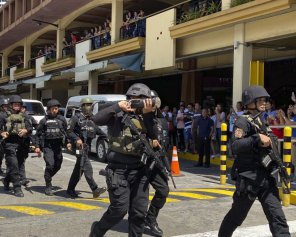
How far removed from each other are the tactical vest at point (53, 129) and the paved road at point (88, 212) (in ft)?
3.52

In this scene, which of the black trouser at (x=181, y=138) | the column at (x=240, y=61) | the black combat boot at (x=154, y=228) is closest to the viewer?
the black combat boot at (x=154, y=228)

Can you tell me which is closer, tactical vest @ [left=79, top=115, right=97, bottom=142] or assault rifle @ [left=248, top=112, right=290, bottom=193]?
assault rifle @ [left=248, top=112, right=290, bottom=193]

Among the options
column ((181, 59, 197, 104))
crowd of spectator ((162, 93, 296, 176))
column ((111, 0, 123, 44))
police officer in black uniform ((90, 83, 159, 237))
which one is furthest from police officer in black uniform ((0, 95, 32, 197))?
column ((181, 59, 197, 104))

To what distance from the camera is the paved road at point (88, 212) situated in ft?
19.1

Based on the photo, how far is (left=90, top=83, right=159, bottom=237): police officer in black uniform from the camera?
4480mm

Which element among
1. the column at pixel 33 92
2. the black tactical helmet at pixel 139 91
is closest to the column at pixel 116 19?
the column at pixel 33 92

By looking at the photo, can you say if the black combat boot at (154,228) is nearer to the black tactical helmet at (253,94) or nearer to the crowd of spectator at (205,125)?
the black tactical helmet at (253,94)

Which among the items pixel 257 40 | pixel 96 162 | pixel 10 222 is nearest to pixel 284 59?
pixel 257 40

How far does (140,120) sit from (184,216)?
2.46 metres

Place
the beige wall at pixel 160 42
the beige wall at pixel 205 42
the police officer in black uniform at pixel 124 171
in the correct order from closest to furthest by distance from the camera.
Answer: the police officer in black uniform at pixel 124 171 → the beige wall at pixel 205 42 → the beige wall at pixel 160 42

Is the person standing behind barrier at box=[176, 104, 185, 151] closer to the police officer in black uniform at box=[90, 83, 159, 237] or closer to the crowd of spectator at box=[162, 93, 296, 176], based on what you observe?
the crowd of spectator at box=[162, 93, 296, 176]

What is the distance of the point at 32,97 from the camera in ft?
105

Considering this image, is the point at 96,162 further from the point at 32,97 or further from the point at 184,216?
the point at 32,97

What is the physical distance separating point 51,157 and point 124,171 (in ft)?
13.5
